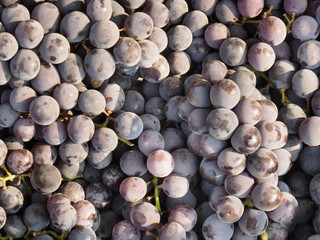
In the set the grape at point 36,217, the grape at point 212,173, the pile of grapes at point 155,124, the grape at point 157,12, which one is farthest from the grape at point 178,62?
the grape at point 36,217

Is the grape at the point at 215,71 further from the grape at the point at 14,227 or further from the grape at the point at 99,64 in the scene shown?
the grape at the point at 14,227

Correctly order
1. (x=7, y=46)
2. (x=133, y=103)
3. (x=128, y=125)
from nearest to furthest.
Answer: (x=7, y=46), (x=128, y=125), (x=133, y=103)

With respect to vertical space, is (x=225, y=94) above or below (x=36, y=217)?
above

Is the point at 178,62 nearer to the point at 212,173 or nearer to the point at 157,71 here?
the point at 157,71

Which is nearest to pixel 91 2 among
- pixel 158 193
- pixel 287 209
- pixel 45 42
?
pixel 45 42

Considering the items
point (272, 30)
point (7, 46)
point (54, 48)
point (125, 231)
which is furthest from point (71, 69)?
point (272, 30)

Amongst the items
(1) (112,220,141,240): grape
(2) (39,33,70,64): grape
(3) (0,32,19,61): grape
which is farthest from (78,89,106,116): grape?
(1) (112,220,141,240): grape
